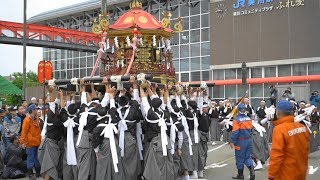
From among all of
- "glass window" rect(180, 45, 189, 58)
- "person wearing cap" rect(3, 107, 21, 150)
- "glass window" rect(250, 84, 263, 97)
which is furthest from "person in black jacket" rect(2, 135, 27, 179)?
"glass window" rect(180, 45, 189, 58)

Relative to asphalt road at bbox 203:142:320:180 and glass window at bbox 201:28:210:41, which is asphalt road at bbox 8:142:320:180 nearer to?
asphalt road at bbox 203:142:320:180

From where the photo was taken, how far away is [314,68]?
25875 millimetres

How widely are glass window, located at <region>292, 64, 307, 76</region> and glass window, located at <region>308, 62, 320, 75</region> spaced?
0.30 m

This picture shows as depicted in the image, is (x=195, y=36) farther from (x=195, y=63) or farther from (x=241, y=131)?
(x=241, y=131)

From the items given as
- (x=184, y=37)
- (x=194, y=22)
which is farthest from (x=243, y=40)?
(x=184, y=37)

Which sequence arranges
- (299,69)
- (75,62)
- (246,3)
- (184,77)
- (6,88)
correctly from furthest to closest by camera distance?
1. (75,62)
2. (184,77)
3. (246,3)
4. (299,69)
5. (6,88)

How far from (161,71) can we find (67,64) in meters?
28.9

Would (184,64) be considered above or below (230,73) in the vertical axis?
above

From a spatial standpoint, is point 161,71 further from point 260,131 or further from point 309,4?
point 309,4

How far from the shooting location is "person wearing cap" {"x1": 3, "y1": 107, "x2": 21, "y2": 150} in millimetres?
11234

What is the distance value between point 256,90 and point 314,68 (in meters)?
3.93

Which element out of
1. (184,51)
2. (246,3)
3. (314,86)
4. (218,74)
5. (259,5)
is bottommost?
(314,86)

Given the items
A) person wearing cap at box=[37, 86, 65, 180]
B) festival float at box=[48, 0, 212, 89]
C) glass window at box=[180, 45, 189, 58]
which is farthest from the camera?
glass window at box=[180, 45, 189, 58]

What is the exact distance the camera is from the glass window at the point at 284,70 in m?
26.8
